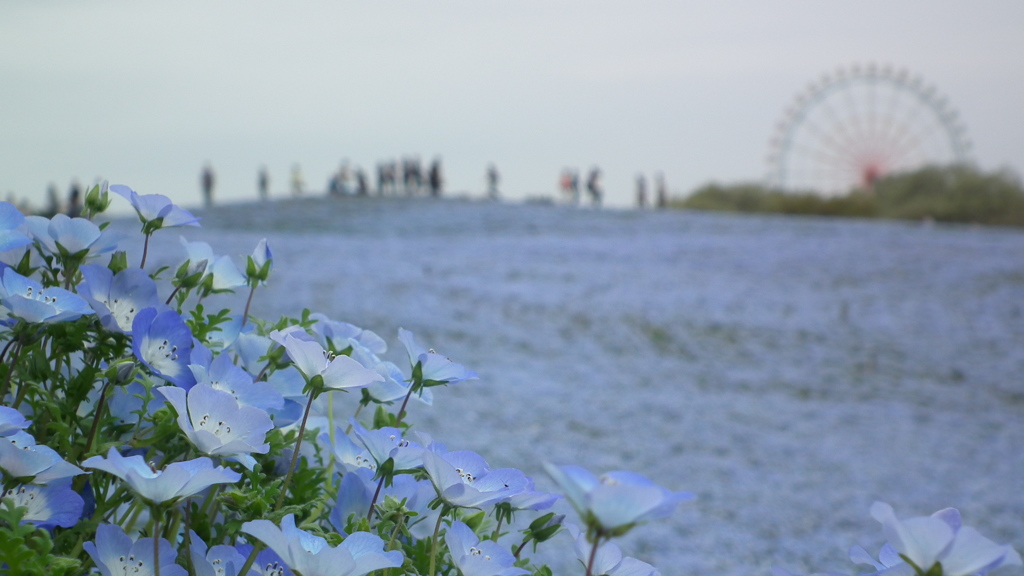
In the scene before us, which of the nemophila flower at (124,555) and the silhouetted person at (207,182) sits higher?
the silhouetted person at (207,182)

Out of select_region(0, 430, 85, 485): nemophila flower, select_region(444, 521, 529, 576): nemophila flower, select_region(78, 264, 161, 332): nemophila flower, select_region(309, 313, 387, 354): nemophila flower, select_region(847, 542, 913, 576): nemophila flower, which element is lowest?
select_region(847, 542, 913, 576): nemophila flower

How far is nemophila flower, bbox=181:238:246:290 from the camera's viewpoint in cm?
110

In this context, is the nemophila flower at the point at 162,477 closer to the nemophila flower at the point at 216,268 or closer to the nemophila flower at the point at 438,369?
the nemophila flower at the point at 438,369

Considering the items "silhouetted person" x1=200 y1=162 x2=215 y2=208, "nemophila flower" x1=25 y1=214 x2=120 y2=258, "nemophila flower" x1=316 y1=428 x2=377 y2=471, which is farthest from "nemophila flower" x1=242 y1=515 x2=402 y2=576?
"silhouetted person" x1=200 y1=162 x2=215 y2=208

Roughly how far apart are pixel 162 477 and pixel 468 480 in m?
0.30

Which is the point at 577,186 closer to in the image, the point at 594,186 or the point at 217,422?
the point at 594,186

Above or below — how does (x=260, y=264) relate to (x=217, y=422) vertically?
above

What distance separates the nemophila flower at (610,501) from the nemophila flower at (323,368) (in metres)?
0.32

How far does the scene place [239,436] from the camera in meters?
0.82

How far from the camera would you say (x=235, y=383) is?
2.97 ft

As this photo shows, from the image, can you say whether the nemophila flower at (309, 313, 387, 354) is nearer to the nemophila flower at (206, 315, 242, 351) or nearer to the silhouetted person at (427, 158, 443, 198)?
the nemophila flower at (206, 315, 242, 351)

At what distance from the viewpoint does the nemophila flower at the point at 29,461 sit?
2.52 feet

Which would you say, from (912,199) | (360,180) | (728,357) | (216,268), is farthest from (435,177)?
(216,268)

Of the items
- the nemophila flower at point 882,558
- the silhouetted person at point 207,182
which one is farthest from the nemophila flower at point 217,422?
the silhouetted person at point 207,182
